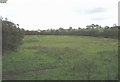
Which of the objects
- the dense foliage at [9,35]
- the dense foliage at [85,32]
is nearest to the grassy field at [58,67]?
the dense foliage at [9,35]

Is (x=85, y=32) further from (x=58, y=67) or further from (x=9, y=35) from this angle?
(x=9, y=35)

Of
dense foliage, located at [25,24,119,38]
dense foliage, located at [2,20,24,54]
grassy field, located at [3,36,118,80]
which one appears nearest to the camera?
dense foliage, located at [2,20,24,54]

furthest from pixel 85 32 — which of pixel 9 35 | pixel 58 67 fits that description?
pixel 9 35

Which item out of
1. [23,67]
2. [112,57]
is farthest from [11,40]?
[112,57]

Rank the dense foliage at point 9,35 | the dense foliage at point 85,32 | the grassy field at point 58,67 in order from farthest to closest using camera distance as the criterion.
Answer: the dense foliage at point 85,32 < the grassy field at point 58,67 < the dense foliage at point 9,35

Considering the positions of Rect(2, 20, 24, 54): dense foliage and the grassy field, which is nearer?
Rect(2, 20, 24, 54): dense foliage

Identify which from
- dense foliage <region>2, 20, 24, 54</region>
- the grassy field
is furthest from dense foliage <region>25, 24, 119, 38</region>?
dense foliage <region>2, 20, 24, 54</region>

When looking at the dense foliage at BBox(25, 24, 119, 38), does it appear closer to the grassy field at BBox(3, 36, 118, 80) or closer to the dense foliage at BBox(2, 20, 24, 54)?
the grassy field at BBox(3, 36, 118, 80)

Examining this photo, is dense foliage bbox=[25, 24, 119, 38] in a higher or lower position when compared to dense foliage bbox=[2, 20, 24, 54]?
lower

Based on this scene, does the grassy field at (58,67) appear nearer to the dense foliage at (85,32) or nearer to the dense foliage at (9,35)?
the dense foliage at (9,35)

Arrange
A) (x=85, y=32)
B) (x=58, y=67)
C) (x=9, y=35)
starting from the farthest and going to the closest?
(x=85, y=32)
(x=58, y=67)
(x=9, y=35)

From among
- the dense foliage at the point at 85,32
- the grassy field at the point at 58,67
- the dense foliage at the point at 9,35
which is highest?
the dense foliage at the point at 9,35

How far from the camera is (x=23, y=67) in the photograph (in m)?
18.0

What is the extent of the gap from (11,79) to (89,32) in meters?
22.5
